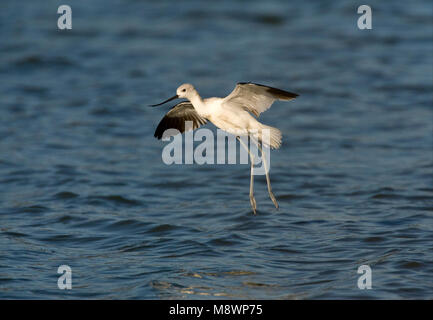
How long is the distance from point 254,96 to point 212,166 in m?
3.84

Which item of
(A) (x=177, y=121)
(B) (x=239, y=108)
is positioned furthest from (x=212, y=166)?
(B) (x=239, y=108)

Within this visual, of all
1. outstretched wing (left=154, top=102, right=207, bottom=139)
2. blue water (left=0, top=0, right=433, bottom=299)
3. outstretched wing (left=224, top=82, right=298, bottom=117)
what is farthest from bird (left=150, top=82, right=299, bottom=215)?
blue water (left=0, top=0, right=433, bottom=299)

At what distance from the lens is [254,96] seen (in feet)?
26.2

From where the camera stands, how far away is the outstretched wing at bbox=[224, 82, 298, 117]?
25.3ft

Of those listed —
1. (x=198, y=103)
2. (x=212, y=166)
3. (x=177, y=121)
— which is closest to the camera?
(x=198, y=103)

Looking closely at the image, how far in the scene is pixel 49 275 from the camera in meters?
7.49

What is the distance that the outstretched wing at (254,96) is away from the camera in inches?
304

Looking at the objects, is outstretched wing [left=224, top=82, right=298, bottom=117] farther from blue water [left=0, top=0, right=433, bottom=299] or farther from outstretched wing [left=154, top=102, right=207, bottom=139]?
blue water [left=0, top=0, right=433, bottom=299]

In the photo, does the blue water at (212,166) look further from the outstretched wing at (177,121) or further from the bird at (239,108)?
the bird at (239,108)

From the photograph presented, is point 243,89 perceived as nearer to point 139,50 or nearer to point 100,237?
point 100,237

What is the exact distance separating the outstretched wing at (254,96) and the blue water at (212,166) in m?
1.54

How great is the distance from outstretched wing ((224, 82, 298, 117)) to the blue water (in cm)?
154

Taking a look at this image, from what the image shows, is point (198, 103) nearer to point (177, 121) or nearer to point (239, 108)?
point (239, 108)
